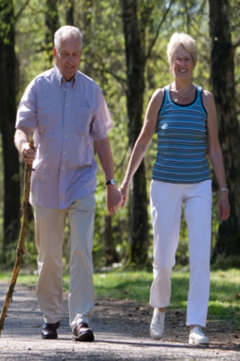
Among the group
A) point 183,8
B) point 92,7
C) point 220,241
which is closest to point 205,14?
point 183,8

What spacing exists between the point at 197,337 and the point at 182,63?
6.65 ft

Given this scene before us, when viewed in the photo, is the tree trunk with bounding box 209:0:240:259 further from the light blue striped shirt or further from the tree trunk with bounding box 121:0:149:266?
the light blue striped shirt

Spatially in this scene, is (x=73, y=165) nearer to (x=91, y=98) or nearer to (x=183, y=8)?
(x=91, y=98)

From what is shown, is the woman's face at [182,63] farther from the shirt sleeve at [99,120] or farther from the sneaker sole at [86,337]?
the sneaker sole at [86,337]

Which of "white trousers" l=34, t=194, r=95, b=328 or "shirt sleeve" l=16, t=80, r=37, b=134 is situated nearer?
"shirt sleeve" l=16, t=80, r=37, b=134

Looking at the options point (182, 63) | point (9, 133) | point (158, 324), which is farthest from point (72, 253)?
point (9, 133)

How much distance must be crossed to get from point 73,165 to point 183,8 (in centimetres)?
1100

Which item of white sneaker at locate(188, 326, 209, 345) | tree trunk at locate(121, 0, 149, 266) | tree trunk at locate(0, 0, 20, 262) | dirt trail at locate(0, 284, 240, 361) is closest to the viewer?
dirt trail at locate(0, 284, 240, 361)

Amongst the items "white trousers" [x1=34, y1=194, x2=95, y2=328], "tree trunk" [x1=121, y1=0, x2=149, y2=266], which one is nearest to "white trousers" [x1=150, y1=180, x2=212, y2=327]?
"white trousers" [x1=34, y1=194, x2=95, y2=328]

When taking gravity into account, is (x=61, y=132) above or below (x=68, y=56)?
below

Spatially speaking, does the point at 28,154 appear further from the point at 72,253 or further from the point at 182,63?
the point at 182,63

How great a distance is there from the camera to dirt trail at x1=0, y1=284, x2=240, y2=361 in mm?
6453

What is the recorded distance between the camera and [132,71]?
1897cm

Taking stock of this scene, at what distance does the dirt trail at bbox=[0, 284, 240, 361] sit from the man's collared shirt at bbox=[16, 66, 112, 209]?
112cm
